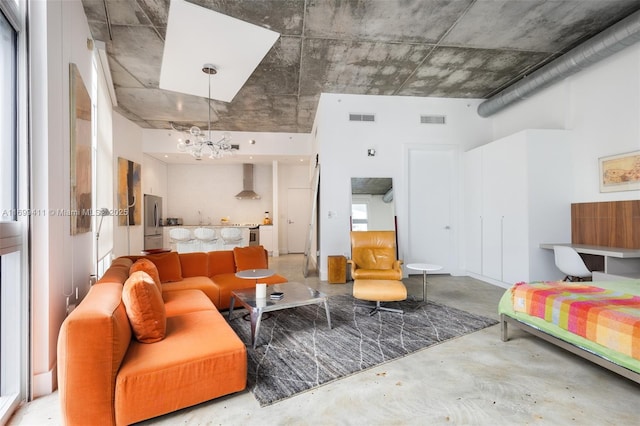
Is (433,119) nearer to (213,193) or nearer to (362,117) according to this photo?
(362,117)

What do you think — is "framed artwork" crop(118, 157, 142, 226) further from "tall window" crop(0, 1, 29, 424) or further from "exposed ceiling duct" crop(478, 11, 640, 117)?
"exposed ceiling duct" crop(478, 11, 640, 117)

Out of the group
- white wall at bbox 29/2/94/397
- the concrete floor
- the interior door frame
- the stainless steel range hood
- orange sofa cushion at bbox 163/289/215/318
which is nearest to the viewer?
the concrete floor

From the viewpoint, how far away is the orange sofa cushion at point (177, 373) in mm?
1645

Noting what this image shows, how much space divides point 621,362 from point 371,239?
9.62 feet

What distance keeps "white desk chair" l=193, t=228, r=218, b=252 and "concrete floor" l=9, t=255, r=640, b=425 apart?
12.6ft

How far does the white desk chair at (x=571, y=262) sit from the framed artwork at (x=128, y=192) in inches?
290

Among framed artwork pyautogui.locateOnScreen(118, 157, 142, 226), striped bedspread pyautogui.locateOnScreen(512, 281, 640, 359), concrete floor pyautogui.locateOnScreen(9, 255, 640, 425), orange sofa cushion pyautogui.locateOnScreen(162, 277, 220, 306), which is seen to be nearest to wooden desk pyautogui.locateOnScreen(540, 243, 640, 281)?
striped bedspread pyautogui.locateOnScreen(512, 281, 640, 359)

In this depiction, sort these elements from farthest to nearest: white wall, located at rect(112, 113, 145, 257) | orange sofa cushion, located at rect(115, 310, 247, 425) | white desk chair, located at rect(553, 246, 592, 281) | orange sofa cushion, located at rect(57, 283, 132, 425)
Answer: white wall, located at rect(112, 113, 145, 257) → white desk chair, located at rect(553, 246, 592, 281) → orange sofa cushion, located at rect(115, 310, 247, 425) → orange sofa cushion, located at rect(57, 283, 132, 425)

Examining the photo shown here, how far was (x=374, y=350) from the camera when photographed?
2.68m

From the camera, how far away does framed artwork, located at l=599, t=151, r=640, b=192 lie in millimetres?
3672

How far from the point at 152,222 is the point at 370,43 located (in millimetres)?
6873

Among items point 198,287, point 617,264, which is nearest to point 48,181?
point 198,287

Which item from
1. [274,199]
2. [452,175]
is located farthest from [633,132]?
[274,199]

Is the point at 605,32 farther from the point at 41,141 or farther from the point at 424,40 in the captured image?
the point at 41,141
